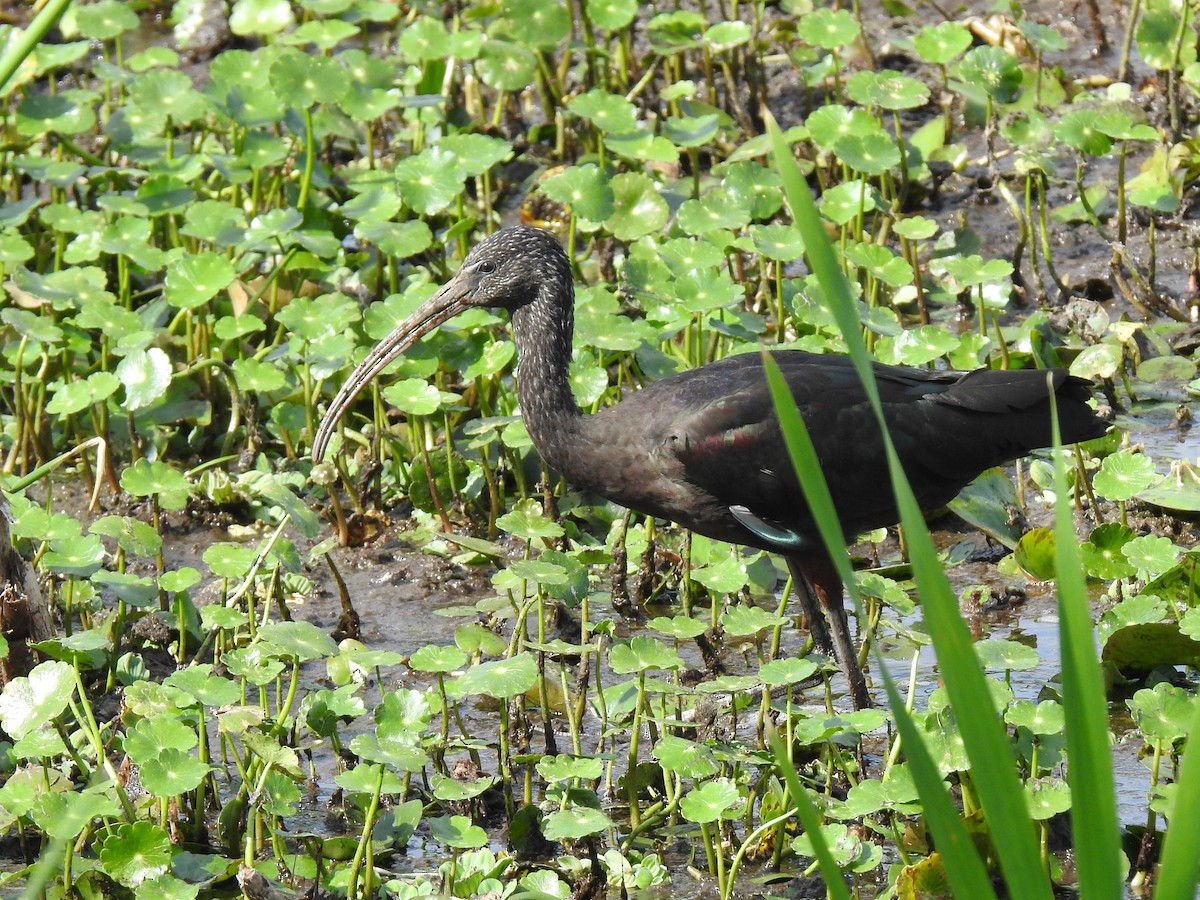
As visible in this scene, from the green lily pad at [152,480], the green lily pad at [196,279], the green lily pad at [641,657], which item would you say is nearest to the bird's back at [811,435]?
the green lily pad at [641,657]

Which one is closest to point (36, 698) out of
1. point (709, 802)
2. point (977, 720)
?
point (709, 802)

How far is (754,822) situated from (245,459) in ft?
8.15

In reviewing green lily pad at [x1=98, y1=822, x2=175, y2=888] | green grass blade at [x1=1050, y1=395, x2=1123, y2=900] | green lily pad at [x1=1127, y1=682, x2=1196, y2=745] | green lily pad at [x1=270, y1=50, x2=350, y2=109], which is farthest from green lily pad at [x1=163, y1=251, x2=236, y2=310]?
green grass blade at [x1=1050, y1=395, x2=1123, y2=900]

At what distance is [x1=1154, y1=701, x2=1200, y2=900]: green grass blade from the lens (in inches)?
64.2

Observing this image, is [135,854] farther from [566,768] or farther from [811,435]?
[811,435]

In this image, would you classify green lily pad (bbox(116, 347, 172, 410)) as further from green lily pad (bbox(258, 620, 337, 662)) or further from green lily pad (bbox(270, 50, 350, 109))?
green lily pad (bbox(258, 620, 337, 662))

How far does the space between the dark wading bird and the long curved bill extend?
0.46m

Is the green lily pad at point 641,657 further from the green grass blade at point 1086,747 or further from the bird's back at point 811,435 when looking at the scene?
the green grass blade at point 1086,747

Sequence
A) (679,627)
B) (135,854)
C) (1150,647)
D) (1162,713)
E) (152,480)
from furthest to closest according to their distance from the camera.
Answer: (152,480)
(1150,647)
(679,627)
(1162,713)
(135,854)

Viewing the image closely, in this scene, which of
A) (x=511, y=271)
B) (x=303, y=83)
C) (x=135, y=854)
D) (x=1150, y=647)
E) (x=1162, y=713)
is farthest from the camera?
(x=303, y=83)

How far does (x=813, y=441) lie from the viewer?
4078 millimetres

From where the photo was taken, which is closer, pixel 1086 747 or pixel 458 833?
pixel 1086 747

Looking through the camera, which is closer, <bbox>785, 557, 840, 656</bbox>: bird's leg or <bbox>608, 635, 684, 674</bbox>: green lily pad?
<bbox>608, 635, 684, 674</bbox>: green lily pad

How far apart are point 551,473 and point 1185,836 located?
11.9ft
